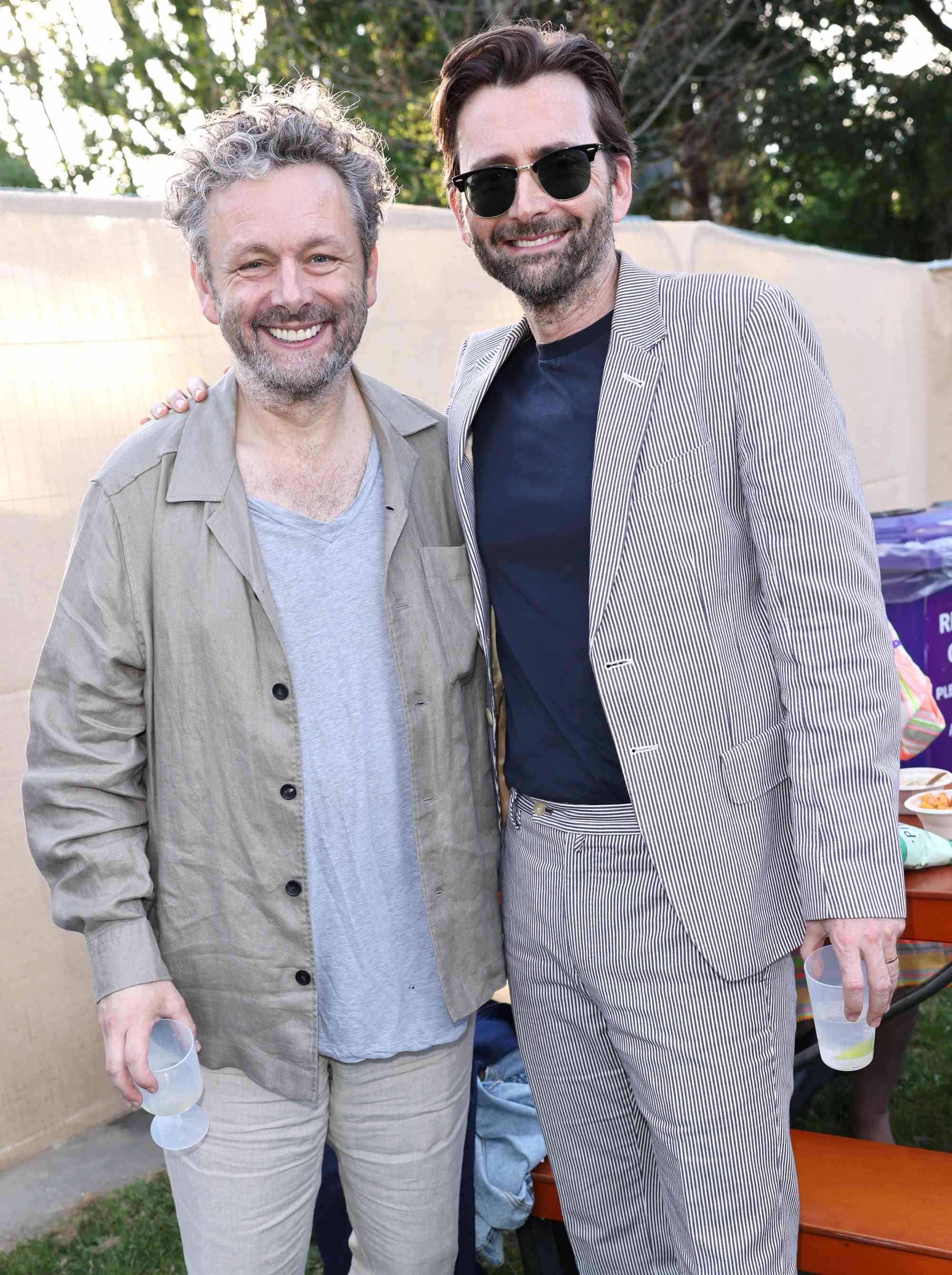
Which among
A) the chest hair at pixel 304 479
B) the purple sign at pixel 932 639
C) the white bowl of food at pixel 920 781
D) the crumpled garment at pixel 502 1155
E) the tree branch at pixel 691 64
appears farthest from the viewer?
the tree branch at pixel 691 64

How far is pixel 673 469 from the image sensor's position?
6.36 ft

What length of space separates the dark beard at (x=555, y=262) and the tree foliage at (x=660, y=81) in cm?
619

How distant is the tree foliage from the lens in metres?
11.0

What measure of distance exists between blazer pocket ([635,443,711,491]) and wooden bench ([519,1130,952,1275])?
1533mm

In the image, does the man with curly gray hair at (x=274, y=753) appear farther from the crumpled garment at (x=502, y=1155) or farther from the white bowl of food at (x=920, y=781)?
the white bowl of food at (x=920, y=781)

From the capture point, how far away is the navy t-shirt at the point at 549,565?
202 centimetres

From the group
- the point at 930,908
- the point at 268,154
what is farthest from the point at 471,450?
the point at 930,908

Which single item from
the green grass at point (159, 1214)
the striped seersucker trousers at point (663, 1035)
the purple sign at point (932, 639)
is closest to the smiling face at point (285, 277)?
the striped seersucker trousers at point (663, 1035)

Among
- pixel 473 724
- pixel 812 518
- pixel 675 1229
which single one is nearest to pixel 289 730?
pixel 473 724

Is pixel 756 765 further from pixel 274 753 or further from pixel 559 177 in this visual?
pixel 559 177

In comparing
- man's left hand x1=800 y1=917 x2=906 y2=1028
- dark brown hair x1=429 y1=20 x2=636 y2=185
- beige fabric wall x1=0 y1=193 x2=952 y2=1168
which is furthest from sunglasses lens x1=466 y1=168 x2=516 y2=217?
beige fabric wall x1=0 y1=193 x2=952 y2=1168

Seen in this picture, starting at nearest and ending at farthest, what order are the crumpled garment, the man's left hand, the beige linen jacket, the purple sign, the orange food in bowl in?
the man's left hand
the beige linen jacket
the crumpled garment
the orange food in bowl
the purple sign

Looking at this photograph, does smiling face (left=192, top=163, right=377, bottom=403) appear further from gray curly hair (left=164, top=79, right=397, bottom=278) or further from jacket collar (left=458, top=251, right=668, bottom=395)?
jacket collar (left=458, top=251, right=668, bottom=395)

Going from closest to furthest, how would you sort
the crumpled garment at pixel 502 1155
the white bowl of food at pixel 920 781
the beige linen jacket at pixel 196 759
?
the beige linen jacket at pixel 196 759, the crumpled garment at pixel 502 1155, the white bowl of food at pixel 920 781
